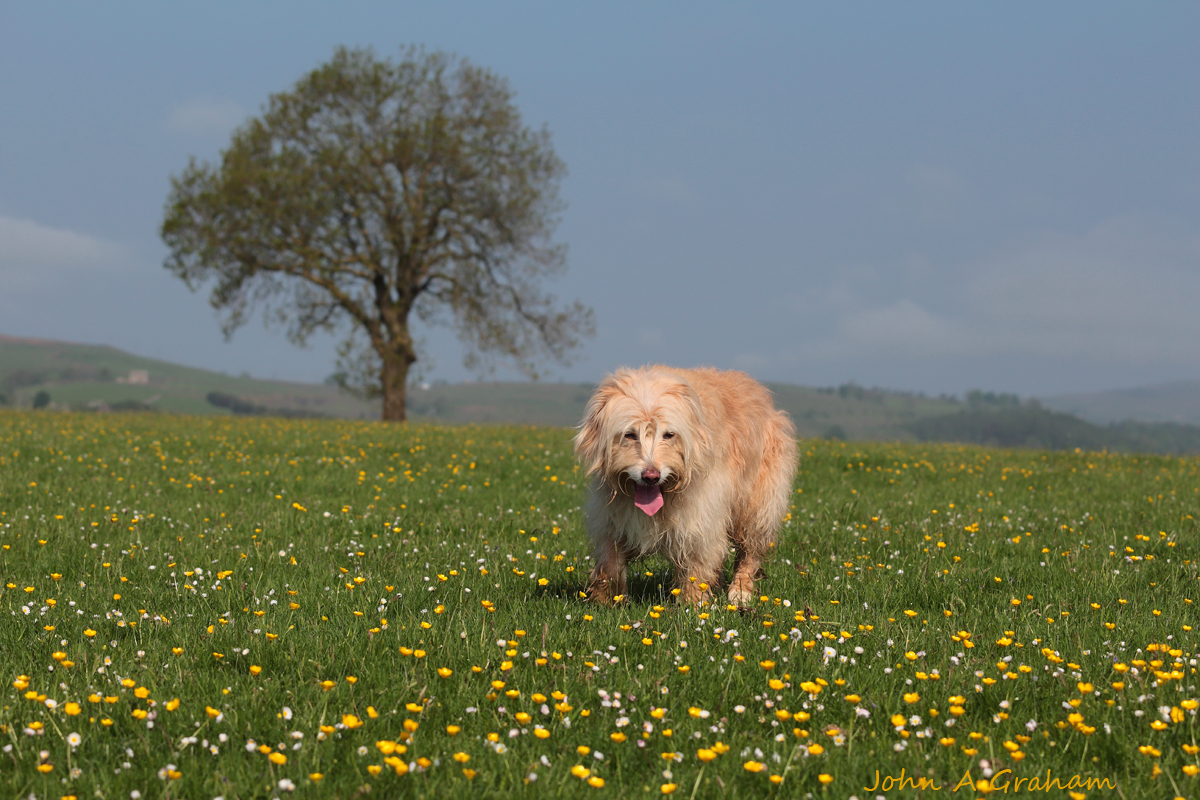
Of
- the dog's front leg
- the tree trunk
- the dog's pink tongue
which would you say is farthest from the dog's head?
the tree trunk

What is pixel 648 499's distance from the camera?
5.81 m

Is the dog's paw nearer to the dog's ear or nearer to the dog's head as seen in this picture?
the dog's head

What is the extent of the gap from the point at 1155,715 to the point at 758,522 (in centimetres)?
353

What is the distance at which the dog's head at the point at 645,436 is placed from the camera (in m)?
5.66

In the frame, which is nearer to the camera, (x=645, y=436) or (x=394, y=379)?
(x=645, y=436)

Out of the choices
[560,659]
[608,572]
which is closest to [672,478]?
[608,572]

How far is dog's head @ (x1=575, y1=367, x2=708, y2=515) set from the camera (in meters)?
5.66

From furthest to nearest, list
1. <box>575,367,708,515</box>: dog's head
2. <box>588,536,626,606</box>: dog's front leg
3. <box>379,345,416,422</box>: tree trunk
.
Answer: <box>379,345,416,422</box>: tree trunk
<box>588,536,626,606</box>: dog's front leg
<box>575,367,708,515</box>: dog's head

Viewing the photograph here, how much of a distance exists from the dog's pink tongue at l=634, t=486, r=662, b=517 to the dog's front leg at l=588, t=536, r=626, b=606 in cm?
52

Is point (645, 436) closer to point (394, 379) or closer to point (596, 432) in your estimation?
point (596, 432)

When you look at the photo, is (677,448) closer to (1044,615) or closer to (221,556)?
(1044,615)

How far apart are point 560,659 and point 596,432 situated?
1.91 meters

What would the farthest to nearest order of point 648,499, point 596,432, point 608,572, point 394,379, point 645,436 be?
1. point 394,379
2. point 608,572
3. point 596,432
4. point 648,499
5. point 645,436

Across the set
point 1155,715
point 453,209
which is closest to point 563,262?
point 453,209
